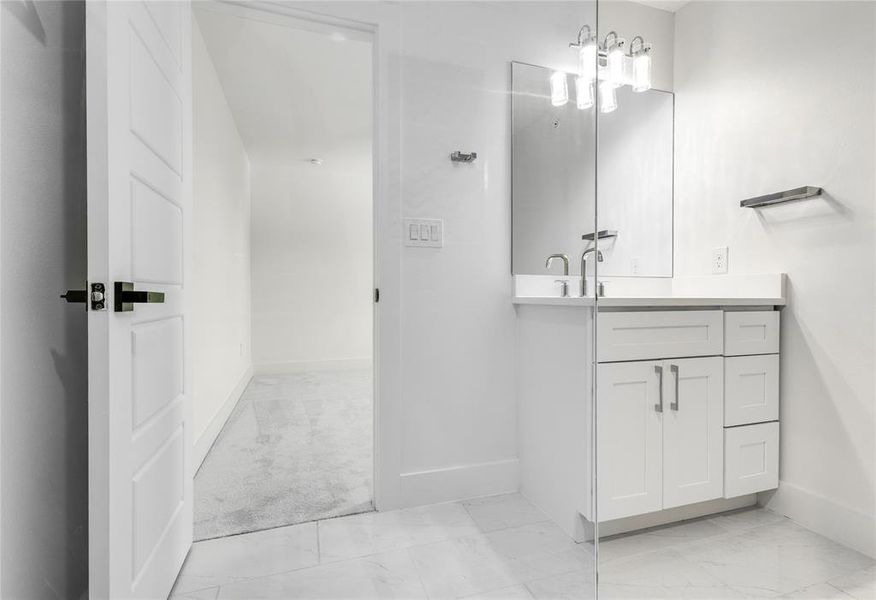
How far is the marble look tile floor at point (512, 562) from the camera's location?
1.17 metres

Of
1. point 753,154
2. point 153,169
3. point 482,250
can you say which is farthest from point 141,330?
point 753,154

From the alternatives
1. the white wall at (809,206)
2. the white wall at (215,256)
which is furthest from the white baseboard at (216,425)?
the white wall at (809,206)

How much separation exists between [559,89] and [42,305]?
66.2 inches

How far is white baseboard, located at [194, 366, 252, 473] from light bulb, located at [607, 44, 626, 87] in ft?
7.74

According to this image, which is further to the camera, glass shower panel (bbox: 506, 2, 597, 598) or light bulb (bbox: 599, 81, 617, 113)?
light bulb (bbox: 599, 81, 617, 113)

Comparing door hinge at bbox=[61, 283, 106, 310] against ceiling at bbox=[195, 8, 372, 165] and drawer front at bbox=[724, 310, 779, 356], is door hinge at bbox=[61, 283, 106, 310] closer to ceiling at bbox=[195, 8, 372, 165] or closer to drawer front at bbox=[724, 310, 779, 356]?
ceiling at bbox=[195, 8, 372, 165]

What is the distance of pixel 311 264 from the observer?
12.7ft

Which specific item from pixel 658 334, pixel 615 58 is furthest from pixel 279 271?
pixel 658 334

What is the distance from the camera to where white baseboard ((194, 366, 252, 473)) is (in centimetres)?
191

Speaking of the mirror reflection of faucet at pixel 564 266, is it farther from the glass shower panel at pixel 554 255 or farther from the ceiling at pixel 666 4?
the ceiling at pixel 666 4

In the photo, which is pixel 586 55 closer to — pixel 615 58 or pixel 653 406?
pixel 615 58

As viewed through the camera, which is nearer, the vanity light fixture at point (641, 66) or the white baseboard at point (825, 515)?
the white baseboard at point (825, 515)

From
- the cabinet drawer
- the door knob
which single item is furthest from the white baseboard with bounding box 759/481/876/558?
the door knob

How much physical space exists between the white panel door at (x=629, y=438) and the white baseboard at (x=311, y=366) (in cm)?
284
